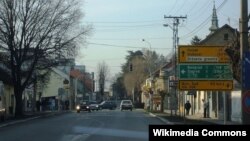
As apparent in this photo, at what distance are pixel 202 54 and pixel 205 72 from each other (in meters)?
0.91

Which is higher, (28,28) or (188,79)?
(28,28)

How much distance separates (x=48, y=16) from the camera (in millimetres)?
58062

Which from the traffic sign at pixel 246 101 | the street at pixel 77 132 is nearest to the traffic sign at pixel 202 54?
Answer: the street at pixel 77 132

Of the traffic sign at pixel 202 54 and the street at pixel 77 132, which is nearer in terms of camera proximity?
the street at pixel 77 132

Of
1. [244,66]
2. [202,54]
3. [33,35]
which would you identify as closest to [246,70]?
[244,66]

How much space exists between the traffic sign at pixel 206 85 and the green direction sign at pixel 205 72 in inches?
7.4

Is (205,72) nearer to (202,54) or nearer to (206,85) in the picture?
(206,85)

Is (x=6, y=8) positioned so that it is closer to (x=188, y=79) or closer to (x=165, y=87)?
(x=188, y=79)

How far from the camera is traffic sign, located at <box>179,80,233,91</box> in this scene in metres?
28.3

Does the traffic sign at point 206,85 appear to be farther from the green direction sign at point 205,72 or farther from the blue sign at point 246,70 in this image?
the blue sign at point 246,70

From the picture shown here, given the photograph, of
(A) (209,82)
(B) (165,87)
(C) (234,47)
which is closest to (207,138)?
(A) (209,82)

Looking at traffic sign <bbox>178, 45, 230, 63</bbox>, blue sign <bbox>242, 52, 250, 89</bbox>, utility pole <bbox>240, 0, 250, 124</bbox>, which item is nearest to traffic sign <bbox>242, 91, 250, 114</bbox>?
utility pole <bbox>240, 0, 250, 124</bbox>

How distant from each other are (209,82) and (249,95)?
Answer: 1413cm

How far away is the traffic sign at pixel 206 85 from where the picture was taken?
2826 centimetres
